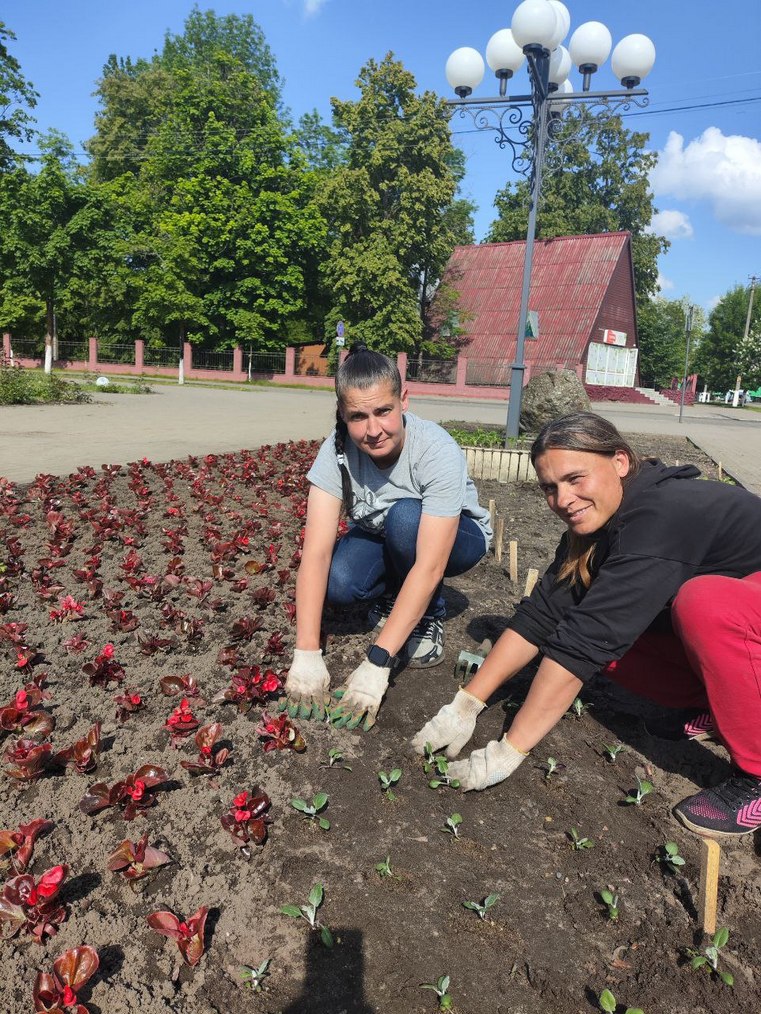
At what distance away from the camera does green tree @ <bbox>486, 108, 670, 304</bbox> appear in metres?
47.4

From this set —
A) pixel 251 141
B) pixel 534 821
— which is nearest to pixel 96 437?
pixel 534 821

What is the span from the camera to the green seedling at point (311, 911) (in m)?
1.78

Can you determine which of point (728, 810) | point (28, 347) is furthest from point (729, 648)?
point (28, 347)

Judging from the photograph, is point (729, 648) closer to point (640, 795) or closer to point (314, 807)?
point (640, 795)

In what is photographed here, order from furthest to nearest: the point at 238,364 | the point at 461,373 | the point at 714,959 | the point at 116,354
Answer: the point at 116,354 → the point at 238,364 → the point at 461,373 → the point at 714,959

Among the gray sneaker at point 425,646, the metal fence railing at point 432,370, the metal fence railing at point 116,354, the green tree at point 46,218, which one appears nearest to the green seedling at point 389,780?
the gray sneaker at point 425,646

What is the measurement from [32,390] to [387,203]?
2503cm

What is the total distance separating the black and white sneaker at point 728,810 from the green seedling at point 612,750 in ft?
1.17

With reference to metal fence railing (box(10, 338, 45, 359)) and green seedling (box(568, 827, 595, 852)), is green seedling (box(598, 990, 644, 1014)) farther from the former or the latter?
metal fence railing (box(10, 338, 45, 359))

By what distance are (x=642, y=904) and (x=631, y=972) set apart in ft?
0.79

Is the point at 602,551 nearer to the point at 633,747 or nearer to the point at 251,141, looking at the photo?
the point at 633,747

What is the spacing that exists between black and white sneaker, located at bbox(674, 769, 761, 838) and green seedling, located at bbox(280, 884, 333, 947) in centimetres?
125

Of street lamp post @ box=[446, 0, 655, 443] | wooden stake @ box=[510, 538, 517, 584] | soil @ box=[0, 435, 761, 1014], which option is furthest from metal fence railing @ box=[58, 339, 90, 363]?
soil @ box=[0, 435, 761, 1014]

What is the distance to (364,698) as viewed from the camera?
2688 mm
